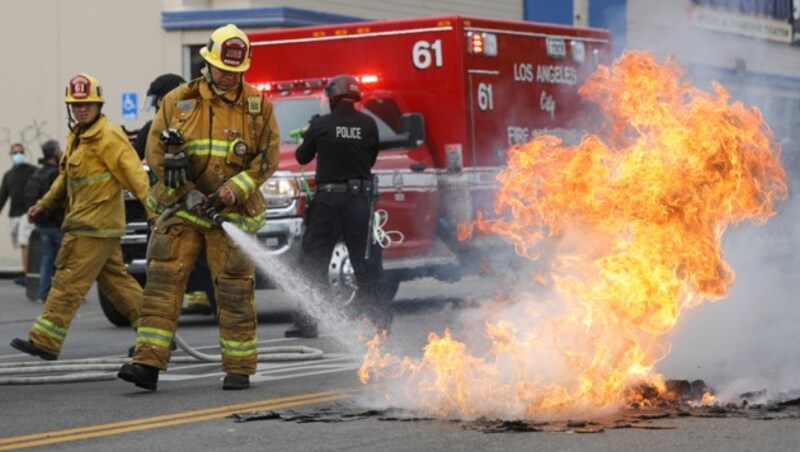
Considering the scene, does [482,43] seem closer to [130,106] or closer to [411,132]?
[411,132]

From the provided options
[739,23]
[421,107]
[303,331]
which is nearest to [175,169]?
[303,331]

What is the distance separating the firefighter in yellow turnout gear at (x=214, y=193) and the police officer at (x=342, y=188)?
3499 mm

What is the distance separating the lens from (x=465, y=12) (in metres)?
32.0

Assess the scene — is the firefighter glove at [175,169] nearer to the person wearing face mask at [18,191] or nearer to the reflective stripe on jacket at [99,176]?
the reflective stripe on jacket at [99,176]

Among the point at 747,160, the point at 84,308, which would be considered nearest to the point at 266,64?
the point at 84,308

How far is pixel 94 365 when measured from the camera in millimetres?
10945

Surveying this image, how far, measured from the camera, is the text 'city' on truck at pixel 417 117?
1561 centimetres

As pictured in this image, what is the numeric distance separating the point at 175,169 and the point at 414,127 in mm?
6424

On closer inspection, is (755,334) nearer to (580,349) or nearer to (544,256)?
(544,256)

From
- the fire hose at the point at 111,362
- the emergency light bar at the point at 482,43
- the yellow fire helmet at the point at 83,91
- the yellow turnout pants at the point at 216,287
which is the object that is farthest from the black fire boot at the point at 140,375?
the emergency light bar at the point at 482,43

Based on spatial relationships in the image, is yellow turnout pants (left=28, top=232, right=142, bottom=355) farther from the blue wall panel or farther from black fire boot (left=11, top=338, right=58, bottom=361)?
the blue wall panel

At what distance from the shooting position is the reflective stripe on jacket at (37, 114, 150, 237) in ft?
37.4

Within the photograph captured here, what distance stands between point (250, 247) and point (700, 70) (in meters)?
4.01

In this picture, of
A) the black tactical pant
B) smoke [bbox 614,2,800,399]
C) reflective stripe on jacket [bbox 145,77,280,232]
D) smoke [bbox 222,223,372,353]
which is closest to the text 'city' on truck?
smoke [bbox 222,223,372,353]
